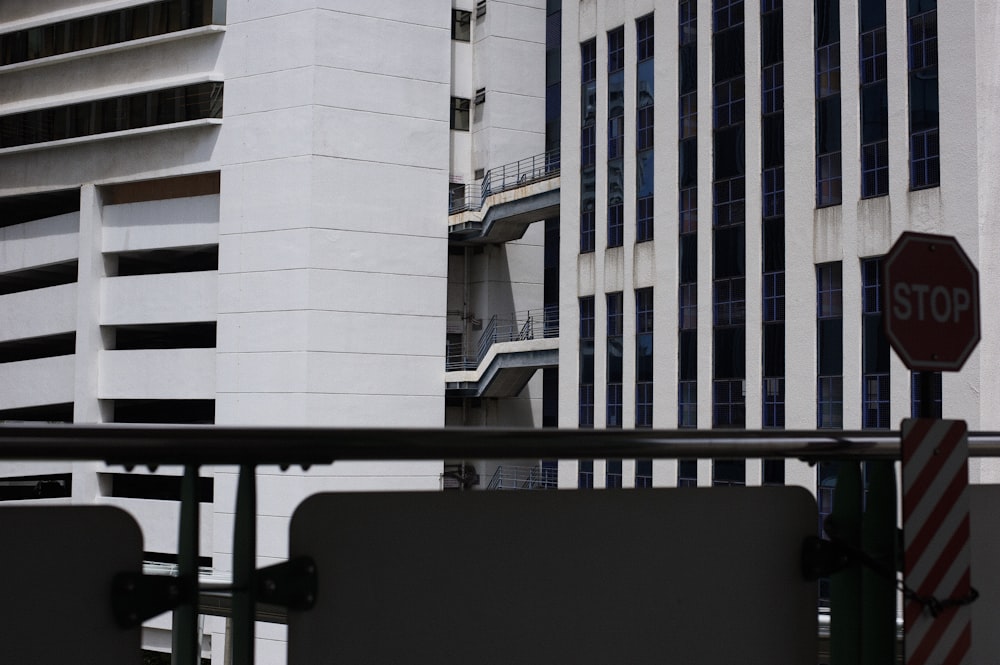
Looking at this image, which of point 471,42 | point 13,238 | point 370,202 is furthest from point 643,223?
point 13,238

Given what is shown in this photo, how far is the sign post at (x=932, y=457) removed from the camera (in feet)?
14.1

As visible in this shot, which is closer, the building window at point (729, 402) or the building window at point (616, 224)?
the building window at point (729, 402)

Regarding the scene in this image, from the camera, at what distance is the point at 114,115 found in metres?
54.0

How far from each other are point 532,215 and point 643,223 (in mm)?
8492

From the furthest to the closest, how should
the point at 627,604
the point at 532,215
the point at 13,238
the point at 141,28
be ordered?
the point at 13,238, the point at 141,28, the point at 532,215, the point at 627,604

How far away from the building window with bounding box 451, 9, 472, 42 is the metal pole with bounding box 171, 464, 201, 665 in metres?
54.8

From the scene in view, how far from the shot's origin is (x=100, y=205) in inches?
2165

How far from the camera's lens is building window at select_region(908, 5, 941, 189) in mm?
31484

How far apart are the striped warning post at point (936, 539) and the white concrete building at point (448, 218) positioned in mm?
28346

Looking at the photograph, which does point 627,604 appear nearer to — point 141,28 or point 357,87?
point 357,87

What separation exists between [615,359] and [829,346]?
10.4 meters

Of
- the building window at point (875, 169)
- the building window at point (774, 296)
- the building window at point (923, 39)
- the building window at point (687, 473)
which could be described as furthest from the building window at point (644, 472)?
the building window at point (923, 39)

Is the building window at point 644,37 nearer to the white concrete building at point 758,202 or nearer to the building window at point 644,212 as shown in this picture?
the white concrete building at point 758,202

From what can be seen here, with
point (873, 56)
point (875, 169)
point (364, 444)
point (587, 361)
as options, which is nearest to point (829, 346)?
point (875, 169)
